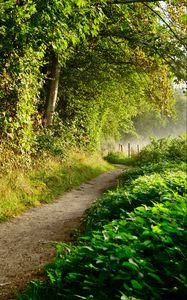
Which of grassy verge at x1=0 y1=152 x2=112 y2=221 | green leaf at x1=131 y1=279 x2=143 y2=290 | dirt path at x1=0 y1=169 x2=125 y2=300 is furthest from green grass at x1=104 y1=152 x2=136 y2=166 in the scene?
green leaf at x1=131 y1=279 x2=143 y2=290

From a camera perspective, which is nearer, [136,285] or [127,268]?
[136,285]

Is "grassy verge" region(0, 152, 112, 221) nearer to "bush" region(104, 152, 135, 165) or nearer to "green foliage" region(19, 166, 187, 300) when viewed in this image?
"green foliage" region(19, 166, 187, 300)

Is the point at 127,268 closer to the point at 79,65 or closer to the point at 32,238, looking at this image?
the point at 32,238

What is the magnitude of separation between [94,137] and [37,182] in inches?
471

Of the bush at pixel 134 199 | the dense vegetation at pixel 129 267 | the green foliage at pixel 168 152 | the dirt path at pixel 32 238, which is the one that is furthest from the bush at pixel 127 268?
the green foliage at pixel 168 152

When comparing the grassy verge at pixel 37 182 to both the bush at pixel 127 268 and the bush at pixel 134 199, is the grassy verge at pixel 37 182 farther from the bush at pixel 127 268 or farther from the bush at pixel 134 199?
the bush at pixel 127 268

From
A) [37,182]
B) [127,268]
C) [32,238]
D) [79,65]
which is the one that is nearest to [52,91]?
[79,65]

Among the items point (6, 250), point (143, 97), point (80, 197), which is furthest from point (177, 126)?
point (6, 250)

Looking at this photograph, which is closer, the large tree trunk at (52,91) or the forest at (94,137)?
the forest at (94,137)

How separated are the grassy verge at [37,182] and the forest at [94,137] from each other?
44 mm

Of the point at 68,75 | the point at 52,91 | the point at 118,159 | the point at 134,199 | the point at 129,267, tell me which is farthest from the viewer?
the point at 118,159

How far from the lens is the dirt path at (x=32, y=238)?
4957 mm

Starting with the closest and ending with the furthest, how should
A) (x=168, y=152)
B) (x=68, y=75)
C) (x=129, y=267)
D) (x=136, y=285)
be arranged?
(x=136, y=285) < (x=129, y=267) < (x=68, y=75) < (x=168, y=152)

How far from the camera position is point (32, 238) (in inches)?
271
